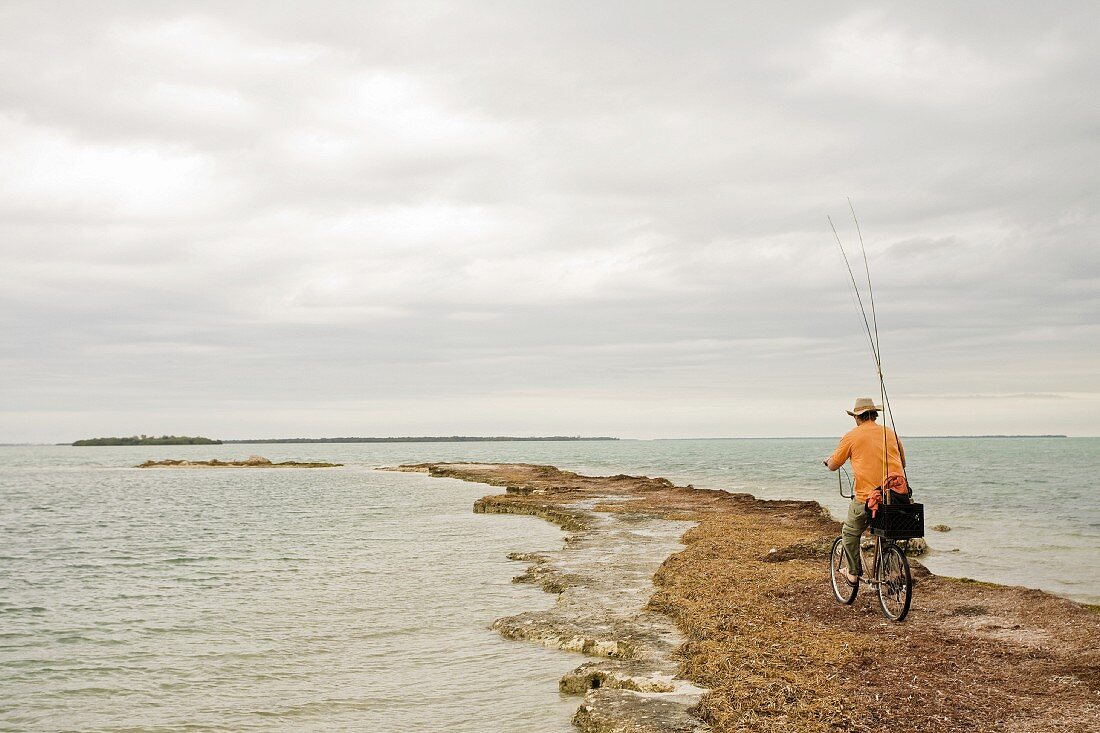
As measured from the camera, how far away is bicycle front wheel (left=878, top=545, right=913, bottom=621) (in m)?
11.1

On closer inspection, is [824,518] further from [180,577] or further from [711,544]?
[180,577]

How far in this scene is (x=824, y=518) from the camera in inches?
1080

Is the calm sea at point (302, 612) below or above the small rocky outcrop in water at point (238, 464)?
above

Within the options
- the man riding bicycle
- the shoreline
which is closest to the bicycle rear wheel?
the shoreline

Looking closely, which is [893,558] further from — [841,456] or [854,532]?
[841,456]

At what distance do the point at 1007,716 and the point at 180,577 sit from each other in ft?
65.4

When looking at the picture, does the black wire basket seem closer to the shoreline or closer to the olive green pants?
the olive green pants

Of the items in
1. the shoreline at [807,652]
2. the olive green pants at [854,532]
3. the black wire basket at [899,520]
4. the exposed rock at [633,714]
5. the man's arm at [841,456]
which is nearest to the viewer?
the shoreline at [807,652]

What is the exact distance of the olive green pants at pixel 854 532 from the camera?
1179cm

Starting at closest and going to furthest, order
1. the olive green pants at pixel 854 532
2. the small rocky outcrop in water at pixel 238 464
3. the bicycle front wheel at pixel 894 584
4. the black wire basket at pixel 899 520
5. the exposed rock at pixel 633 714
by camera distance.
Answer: the exposed rock at pixel 633 714
the black wire basket at pixel 899 520
the bicycle front wheel at pixel 894 584
the olive green pants at pixel 854 532
the small rocky outcrop in water at pixel 238 464

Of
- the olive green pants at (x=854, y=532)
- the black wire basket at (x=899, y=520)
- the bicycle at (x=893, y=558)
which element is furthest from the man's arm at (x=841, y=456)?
→ the black wire basket at (x=899, y=520)

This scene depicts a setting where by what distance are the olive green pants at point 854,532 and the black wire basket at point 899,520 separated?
606 millimetres

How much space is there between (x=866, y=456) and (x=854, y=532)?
4.31 feet

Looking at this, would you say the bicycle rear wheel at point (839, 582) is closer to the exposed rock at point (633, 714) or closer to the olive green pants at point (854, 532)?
the olive green pants at point (854, 532)
